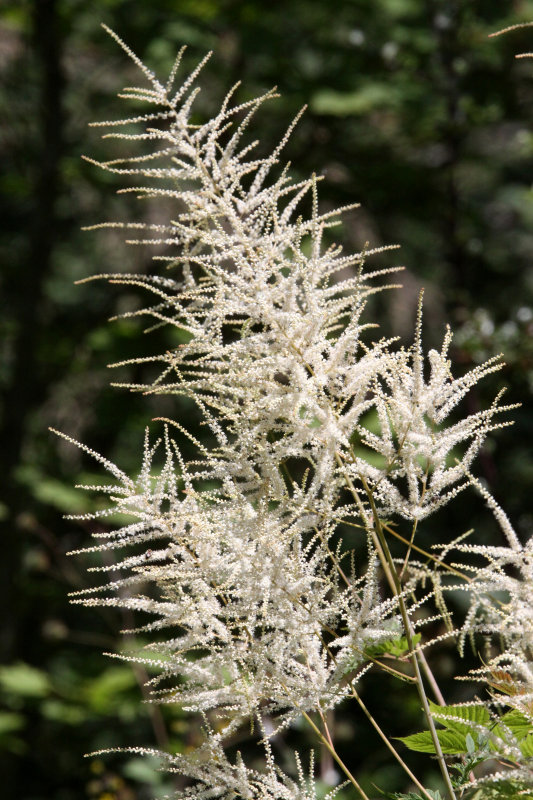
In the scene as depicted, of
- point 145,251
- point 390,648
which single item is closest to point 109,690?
point 145,251

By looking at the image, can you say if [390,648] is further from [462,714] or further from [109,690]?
[109,690]

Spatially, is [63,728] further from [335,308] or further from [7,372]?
[335,308]

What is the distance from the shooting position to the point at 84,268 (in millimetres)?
4473

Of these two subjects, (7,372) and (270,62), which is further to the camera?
(7,372)

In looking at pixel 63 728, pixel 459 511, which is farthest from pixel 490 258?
pixel 63 728

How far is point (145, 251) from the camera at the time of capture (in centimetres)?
432

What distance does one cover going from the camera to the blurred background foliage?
127 inches

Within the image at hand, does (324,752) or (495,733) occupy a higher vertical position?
(495,733)

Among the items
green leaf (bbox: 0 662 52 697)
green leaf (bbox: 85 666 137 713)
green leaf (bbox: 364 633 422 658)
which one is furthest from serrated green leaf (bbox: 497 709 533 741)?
green leaf (bbox: 0 662 52 697)

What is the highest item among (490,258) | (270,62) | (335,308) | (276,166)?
(270,62)

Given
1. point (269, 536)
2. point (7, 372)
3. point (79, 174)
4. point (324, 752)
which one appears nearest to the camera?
point (269, 536)

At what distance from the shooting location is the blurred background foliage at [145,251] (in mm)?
3227

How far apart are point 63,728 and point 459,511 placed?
2006 millimetres

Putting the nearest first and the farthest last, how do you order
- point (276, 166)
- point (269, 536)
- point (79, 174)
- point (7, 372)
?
1. point (269, 536)
2. point (276, 166)
3. point (79, 174)
4. point (7, 372)
